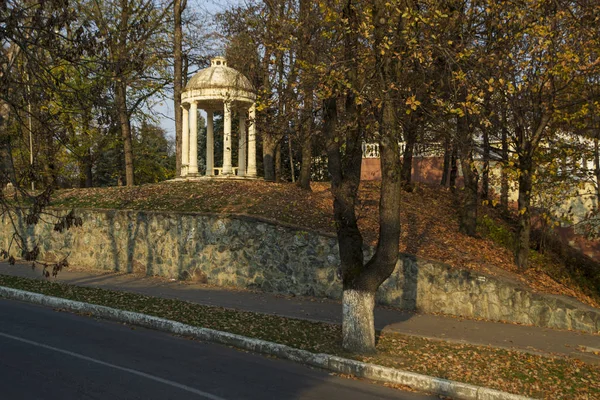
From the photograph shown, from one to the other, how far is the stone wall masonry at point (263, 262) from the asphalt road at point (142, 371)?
4.89 meters

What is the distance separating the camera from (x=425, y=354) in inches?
350

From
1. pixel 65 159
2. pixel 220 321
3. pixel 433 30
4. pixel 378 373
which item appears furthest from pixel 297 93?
pixel 65 159

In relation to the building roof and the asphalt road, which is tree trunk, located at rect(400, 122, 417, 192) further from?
the building roof

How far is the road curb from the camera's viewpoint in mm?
7324

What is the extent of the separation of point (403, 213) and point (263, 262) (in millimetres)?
5172

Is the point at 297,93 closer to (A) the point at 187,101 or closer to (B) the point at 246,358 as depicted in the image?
(B) the point at 246,358

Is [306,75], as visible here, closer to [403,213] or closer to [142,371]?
[142,371]

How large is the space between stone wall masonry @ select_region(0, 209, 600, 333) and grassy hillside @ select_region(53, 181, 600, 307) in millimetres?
583

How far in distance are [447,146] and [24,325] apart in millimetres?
11051

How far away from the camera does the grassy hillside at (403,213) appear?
13.9m

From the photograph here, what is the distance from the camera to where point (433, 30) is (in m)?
10.5

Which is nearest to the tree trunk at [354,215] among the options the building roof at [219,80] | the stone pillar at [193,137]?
the building roof at [219,80]

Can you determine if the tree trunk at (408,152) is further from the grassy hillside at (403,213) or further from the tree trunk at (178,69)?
the tree trunk at (178,69)

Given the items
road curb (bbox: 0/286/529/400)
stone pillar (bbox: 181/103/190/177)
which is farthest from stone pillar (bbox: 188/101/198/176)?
road curb (bbox: 0/286/529/400)
